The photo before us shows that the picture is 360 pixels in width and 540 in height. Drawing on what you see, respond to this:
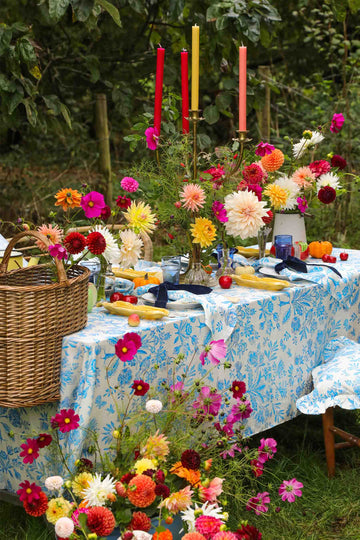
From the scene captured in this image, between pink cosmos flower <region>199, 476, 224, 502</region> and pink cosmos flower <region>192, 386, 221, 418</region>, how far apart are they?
0.76ft

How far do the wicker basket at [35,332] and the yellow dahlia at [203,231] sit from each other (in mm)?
526

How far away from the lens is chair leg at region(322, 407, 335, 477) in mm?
2660

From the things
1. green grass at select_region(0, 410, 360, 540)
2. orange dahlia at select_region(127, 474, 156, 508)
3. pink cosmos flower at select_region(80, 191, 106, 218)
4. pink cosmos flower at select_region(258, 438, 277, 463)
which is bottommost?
green grass at select_region(0, 410, 360, 540)

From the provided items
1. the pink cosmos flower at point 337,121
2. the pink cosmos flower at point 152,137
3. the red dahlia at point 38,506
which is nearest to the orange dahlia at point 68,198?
the pink cosmos flower at point 152,137

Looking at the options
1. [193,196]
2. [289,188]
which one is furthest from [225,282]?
[289,188]

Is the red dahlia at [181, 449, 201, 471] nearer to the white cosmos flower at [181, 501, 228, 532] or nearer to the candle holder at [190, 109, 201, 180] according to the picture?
the white cosmos flower at [181, 501, 228, 532]

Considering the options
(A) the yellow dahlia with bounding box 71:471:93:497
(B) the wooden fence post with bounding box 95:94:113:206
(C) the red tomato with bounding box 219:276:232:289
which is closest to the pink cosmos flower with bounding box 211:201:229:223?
(C) the red tomato with bounding box 219:276:232:289

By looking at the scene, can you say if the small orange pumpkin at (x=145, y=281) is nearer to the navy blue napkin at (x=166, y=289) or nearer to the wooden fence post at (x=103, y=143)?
the navy blue napkin at (x=166, y=289)

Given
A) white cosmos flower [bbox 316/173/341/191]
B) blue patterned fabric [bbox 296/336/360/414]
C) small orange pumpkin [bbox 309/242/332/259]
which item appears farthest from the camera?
small orange pumpkin [bbox 309/242/332/259]

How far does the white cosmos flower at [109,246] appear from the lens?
87.0 inches

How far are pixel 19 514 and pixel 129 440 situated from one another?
67 centimetres

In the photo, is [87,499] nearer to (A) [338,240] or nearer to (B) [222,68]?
(B) [222,68]

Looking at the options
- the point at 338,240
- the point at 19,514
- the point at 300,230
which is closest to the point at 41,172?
the point at 338,240

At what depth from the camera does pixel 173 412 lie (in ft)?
6.90
